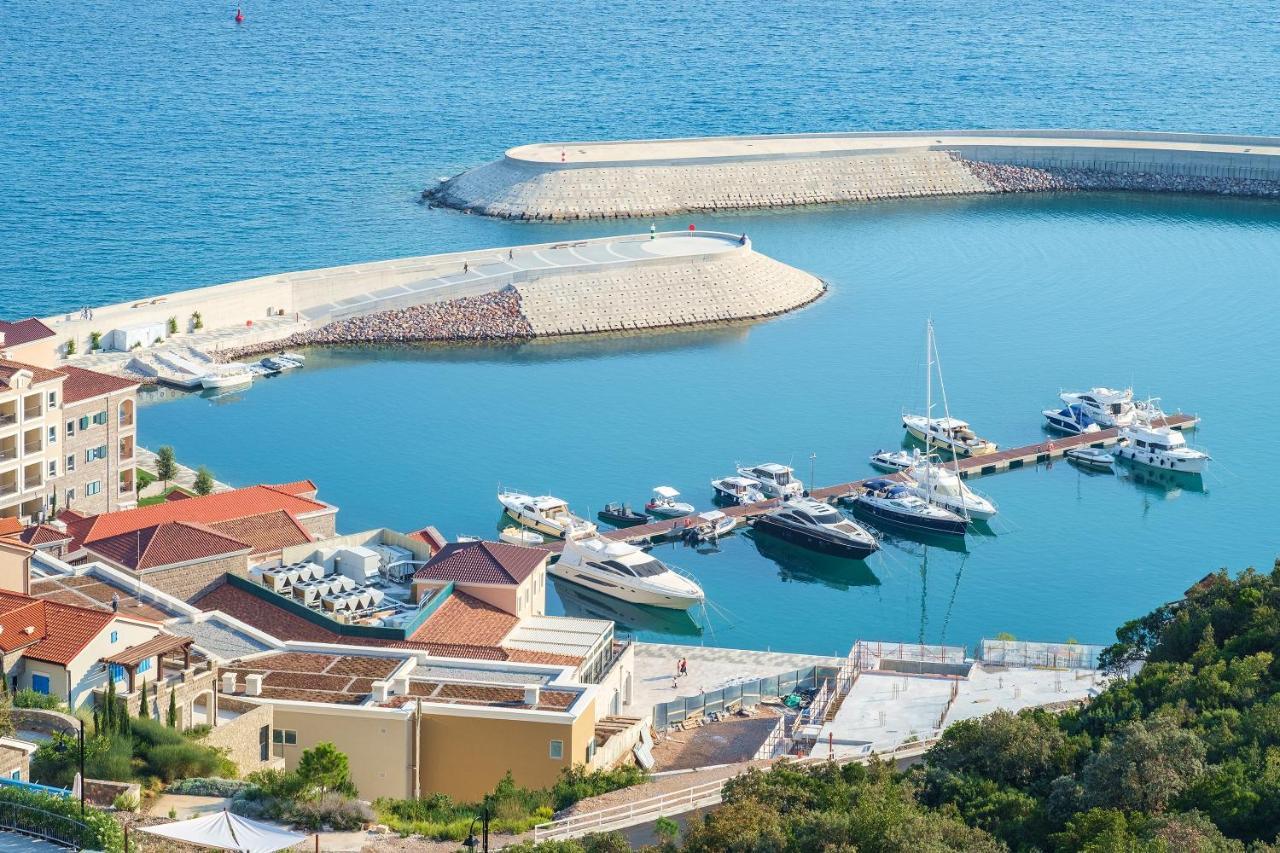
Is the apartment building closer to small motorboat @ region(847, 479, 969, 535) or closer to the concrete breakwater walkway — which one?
the concrete breakwater walkway

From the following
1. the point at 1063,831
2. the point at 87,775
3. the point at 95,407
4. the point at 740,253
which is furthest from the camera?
the point at 740,253

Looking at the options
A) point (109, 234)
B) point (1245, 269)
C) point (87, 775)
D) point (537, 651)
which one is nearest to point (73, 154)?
point (109, 234)

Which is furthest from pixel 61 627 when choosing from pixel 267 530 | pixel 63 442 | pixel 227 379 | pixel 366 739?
pixel 227 379

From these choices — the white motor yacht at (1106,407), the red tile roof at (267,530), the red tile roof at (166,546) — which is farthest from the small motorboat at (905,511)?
the red tile roof at (166,546)

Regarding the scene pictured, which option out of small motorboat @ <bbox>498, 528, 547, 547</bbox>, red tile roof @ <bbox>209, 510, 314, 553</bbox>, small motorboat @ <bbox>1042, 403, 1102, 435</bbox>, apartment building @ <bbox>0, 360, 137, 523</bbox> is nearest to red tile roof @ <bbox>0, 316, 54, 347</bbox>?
apartment building @ <bbox>0, 360, 137, 523</bbox>

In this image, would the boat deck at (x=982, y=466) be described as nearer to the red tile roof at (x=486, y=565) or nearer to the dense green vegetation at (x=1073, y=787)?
the red tile roof at (x=486, y=565)

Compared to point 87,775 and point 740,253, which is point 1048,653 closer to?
point 87,775

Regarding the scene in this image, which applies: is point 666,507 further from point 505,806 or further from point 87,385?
point 505,806
